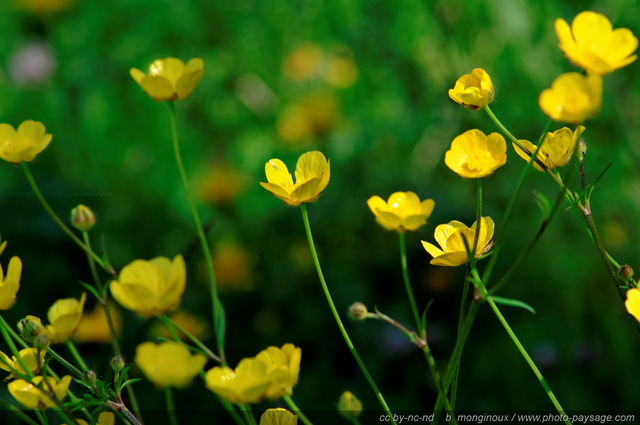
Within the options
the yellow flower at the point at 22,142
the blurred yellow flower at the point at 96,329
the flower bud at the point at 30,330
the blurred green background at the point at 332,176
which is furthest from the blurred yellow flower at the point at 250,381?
the blurred yellow flower at the point at 96,329

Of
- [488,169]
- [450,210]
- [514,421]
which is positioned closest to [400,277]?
[450,210]

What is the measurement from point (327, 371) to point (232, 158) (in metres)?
0.79

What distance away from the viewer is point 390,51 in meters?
1.63

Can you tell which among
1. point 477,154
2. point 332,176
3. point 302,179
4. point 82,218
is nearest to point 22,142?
point 82,218

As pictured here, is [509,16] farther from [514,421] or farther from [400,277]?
[514,421]

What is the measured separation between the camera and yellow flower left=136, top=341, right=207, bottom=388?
12.0 inches

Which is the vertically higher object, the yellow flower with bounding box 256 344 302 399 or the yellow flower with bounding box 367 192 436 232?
the yellow flower with bounding box 367 192 436 232

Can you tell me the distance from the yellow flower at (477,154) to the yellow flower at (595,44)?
0.06m

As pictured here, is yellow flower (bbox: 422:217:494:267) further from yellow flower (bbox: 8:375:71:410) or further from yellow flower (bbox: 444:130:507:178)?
yellow flower (bbox: 8:375:71:410)

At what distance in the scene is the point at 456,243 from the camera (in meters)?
0.41

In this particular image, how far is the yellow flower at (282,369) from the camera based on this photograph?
337 millimetres

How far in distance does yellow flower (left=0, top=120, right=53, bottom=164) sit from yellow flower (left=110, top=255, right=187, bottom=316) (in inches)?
6.1

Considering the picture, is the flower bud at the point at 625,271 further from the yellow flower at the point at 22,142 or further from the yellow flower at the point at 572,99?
the yellow flower at the point at 22,142

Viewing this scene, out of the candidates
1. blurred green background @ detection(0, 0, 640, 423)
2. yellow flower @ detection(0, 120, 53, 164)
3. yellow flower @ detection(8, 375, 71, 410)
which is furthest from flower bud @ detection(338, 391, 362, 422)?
blurred green background @ detection(0, 0, 640, 423)
